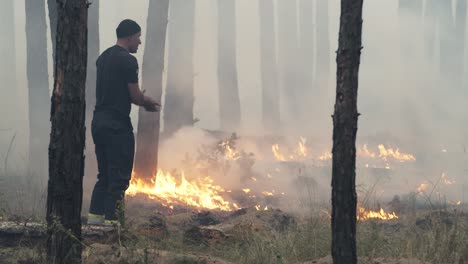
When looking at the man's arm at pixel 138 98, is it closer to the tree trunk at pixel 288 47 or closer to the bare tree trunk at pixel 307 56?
the bare tree trunk at pixel 307 56

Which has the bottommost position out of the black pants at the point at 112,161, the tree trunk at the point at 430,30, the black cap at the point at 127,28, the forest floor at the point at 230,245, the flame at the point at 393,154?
the forest floor at the point at 230,245

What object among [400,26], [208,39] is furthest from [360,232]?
[400,26]

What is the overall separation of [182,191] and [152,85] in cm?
256

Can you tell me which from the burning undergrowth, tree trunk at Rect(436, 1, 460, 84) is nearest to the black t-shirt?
the burning undergrowth

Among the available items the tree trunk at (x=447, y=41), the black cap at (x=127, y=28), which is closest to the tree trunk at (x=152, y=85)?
the black cap at (x=127, y=28)

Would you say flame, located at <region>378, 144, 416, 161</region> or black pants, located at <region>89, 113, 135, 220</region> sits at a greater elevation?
flame, located at <region>378, 144, 416, 161</region>

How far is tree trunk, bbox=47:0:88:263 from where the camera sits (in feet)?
16.4

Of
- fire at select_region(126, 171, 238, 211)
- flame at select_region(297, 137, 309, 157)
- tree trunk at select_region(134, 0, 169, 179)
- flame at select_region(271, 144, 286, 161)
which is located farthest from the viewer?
flame at select_region(297, 137, 309, 157)

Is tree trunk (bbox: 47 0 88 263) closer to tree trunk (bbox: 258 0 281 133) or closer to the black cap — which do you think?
the black cap

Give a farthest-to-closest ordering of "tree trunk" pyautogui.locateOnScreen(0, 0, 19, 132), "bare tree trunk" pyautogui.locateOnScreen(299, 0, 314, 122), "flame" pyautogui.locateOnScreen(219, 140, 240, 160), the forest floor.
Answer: "bare tree trunk" pyautogui.locateOnScreen(299, 0, 314, 122) < "tree trunk" pyautogui.locateOnScreen(0, 0, 19, 132) < "flame" pyautogui.locateOnScreen(219, 140, 240, 160) < the forest floor

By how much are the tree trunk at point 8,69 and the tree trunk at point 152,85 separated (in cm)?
880

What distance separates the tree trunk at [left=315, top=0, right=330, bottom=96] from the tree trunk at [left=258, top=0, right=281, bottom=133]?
10.8ft

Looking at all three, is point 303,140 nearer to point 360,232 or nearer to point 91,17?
point 91,17

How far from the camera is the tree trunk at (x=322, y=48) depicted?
116 ft
